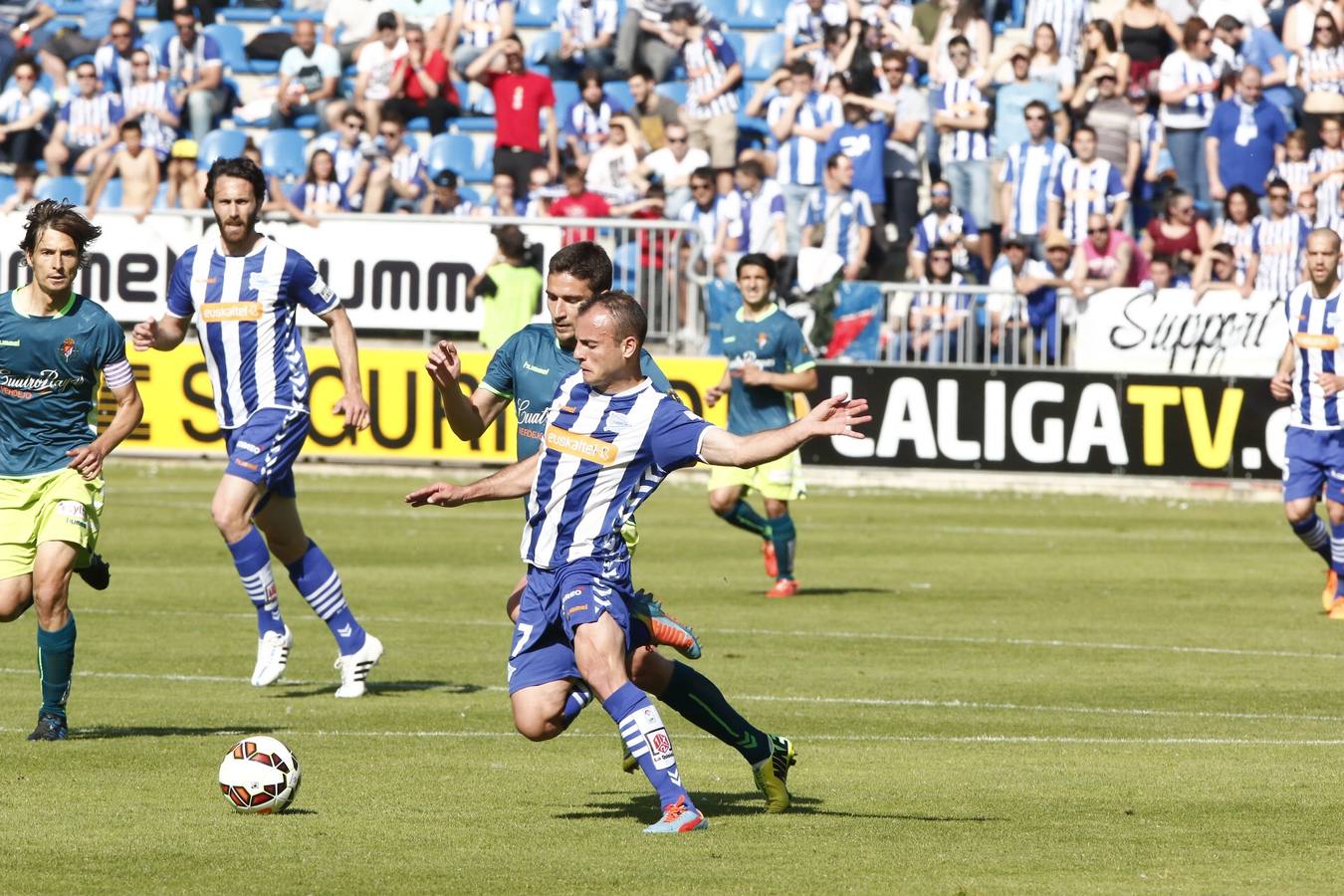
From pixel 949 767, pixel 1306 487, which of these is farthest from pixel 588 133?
pixel 949 767

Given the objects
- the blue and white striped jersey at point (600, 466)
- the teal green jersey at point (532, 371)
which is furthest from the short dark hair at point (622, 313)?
the teal green jersey at point (532, 371)

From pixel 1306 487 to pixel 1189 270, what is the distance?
28.1 feet

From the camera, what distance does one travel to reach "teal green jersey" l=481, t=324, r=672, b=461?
357 inches

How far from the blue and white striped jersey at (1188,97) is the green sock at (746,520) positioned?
1060cm

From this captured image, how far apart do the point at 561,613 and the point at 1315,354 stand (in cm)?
869

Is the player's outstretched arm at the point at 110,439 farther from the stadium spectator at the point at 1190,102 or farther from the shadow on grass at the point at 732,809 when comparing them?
the stadium spectator at the point at 1190,102

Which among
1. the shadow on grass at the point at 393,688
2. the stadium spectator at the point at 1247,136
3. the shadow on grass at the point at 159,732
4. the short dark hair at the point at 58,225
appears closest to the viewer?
the short dark hair at the point at 58,225

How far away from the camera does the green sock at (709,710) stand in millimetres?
7562

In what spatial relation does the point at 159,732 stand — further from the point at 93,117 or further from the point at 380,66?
the point at 93,117

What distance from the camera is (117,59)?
2700 centimetres

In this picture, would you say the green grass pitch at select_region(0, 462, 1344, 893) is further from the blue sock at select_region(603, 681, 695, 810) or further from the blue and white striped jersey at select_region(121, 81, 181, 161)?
the blue and white striped jersey at select_region(121, 81, 181, 161)

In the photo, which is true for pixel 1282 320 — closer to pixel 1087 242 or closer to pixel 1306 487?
pixel 1087 242

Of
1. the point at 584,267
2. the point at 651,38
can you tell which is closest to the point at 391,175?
the point at 651,38

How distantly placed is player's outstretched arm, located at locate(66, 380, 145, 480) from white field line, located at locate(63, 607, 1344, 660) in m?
4.57
